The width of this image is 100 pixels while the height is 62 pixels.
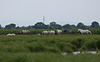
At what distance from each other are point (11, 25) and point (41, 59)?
58780mm

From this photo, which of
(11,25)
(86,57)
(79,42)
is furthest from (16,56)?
(11,25)

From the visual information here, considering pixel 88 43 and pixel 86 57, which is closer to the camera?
pixel 86 57

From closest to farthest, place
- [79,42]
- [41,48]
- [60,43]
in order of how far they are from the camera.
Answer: [41,48] < [60,43] < [79,42]

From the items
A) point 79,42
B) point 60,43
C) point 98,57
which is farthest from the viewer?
point 79,42

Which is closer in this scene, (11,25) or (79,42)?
(79,42)

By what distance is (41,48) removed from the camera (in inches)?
574

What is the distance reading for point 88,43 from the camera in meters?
16.8

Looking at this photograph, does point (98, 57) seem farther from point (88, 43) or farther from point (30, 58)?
point (88, 43)

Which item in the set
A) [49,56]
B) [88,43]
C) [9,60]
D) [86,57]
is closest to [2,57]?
[9,60]

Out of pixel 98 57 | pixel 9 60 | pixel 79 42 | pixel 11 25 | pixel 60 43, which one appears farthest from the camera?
pixel 11 25

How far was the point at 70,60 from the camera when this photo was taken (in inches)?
379

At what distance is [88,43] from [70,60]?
24.3ft

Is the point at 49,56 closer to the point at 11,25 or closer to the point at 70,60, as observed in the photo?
the point at 70,60

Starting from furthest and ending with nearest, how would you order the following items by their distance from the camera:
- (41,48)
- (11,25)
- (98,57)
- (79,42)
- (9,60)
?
(11,25) < (79,42) < (41,48) < (98,57) < (9,60)
